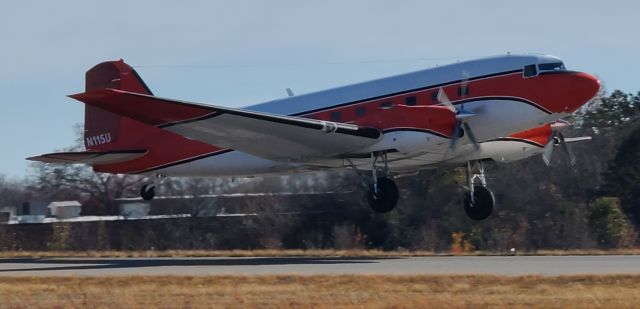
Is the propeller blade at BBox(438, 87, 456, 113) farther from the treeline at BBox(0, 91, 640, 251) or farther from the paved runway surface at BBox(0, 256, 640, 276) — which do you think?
the treeline at BBox(0, 91, 640, 251)

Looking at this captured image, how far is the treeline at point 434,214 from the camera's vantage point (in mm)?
43219

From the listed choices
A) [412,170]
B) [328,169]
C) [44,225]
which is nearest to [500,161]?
[412,170]

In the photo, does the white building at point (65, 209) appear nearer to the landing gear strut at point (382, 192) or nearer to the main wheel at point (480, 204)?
the main wheel at point (480, 204)

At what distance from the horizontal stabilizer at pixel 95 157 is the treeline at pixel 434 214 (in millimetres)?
13404

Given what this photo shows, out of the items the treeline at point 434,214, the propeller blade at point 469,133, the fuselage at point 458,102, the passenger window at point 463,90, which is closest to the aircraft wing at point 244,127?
the fuselage at point 458,102

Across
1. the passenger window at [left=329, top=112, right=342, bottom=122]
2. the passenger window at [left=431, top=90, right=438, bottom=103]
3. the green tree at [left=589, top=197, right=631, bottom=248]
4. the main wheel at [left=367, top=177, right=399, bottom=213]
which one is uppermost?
the passenger window at [left=431, top=90, right=438, bottom=103]

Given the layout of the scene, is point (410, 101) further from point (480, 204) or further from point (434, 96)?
point (480, 204)

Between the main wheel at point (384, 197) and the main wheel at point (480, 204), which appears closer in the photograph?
the main wheel at point (384, 197)

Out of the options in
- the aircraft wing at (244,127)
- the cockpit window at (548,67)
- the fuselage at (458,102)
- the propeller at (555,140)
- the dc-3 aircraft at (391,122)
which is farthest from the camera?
the propeller at (555,140)

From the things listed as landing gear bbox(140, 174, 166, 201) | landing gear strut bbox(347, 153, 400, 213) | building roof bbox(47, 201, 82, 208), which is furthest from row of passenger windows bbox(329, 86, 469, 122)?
building roof bbox(47, 201, 82, 208)

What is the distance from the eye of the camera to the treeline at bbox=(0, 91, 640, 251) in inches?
1702

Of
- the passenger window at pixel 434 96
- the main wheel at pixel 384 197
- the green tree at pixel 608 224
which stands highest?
the passenger window at pixel 434 96

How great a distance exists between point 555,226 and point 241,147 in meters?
22.9

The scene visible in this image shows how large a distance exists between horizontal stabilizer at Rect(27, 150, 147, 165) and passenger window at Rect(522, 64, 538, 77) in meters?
11.0
